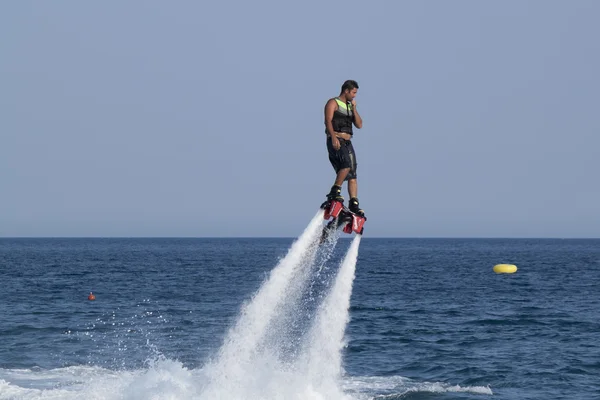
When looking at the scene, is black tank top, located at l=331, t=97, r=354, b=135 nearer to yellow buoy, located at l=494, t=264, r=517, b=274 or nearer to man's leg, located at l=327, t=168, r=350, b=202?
man's leg, located at l=327, t=168, r=350, b=202

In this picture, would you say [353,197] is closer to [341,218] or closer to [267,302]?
[341,218]

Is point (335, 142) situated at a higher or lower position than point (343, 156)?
higher

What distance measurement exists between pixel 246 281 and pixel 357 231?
73.8 metres

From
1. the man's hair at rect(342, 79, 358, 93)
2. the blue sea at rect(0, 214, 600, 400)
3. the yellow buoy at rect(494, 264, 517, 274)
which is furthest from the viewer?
the yellow buoy at rect(494, 264, 517, 274)

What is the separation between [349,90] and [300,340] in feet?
96.5

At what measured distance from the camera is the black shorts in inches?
752

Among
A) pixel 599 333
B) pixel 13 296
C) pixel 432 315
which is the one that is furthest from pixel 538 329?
pixel 13 296

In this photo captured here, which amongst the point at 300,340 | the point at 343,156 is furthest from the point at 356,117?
the point at 300,340

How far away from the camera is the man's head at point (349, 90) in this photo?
18734 millimetres

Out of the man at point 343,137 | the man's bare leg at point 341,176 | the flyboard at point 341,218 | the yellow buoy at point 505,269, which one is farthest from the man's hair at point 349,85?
the yellow buoy at point 505,269

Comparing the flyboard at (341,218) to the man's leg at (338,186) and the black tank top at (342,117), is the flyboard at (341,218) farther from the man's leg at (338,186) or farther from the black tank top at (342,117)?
the black tank top at (342,117)

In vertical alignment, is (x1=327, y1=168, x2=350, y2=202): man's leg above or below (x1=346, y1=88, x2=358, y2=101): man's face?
below

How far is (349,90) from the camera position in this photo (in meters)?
18.7

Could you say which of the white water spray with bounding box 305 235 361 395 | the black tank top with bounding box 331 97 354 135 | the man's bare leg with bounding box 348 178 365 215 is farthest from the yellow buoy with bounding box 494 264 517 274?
the black tank top with bounding box 331 97 354 135
